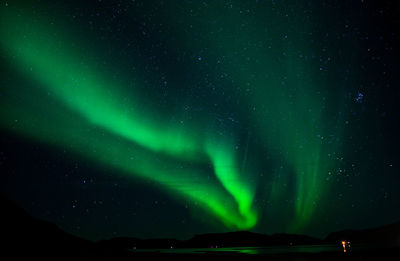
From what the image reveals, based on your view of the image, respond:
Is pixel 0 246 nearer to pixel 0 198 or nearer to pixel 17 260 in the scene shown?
pixel 17 260

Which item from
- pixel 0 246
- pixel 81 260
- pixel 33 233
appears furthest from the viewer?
pixel 33 233

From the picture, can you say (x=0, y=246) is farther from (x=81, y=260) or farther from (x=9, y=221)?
(x=9, y=221)

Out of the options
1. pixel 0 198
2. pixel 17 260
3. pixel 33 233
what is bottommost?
pixel 17 260

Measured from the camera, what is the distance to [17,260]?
24.0 m

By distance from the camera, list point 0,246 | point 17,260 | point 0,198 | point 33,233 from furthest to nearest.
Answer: point 0,198 < point 33,233 < point 0,246 < point 17,260

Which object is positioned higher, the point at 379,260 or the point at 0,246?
the point at 379,260

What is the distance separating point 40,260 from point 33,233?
30.2 m

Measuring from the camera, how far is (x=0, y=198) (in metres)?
Result: 63.6

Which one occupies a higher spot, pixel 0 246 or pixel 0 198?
pixel 0 198

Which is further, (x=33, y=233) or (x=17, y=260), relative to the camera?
(x=33, y=233)

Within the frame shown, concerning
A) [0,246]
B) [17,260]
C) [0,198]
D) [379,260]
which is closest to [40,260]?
[17,260]

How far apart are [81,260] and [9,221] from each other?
3428 cm

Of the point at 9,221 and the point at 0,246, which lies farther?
the point at 9,221

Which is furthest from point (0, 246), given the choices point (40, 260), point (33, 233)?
point (33, 233)
